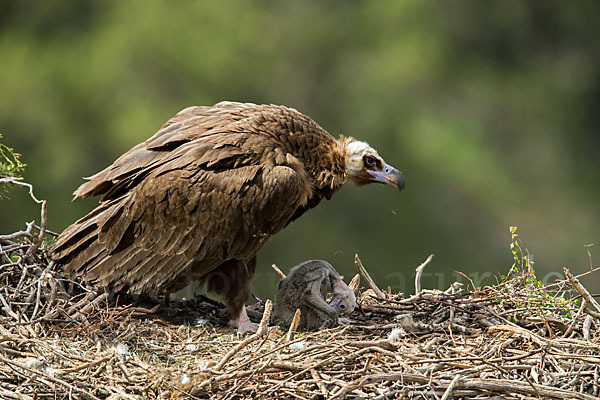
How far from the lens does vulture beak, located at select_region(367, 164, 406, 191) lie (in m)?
Answer: 5.26

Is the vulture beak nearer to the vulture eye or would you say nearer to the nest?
the vulture eye

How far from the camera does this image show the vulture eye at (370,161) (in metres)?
5.26

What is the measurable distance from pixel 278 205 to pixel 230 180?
1.04 feet

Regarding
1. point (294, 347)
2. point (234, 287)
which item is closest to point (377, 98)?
point (234, 287)

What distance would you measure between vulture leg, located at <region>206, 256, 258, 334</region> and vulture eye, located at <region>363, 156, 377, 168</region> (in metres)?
1.01

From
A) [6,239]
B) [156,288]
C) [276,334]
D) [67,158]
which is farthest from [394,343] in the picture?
[67,158]

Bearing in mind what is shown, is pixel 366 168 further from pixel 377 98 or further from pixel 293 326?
pixel 377 98

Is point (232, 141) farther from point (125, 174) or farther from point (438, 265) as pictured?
point (438, 265)

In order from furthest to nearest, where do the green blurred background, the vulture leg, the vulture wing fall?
the green blurred background, the vulture leg, the vulture wing

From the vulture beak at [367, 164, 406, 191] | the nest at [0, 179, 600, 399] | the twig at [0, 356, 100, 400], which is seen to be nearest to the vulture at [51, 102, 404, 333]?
the nest at [0, 179, 600, 399]

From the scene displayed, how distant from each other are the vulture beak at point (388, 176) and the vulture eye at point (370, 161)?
0.05 metres

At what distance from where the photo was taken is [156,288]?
4812 millimetres

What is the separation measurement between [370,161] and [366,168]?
5 centimetres

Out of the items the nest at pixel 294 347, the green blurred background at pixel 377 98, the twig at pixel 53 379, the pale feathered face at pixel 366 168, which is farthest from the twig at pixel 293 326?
the green blurred background at pixel 377 98
